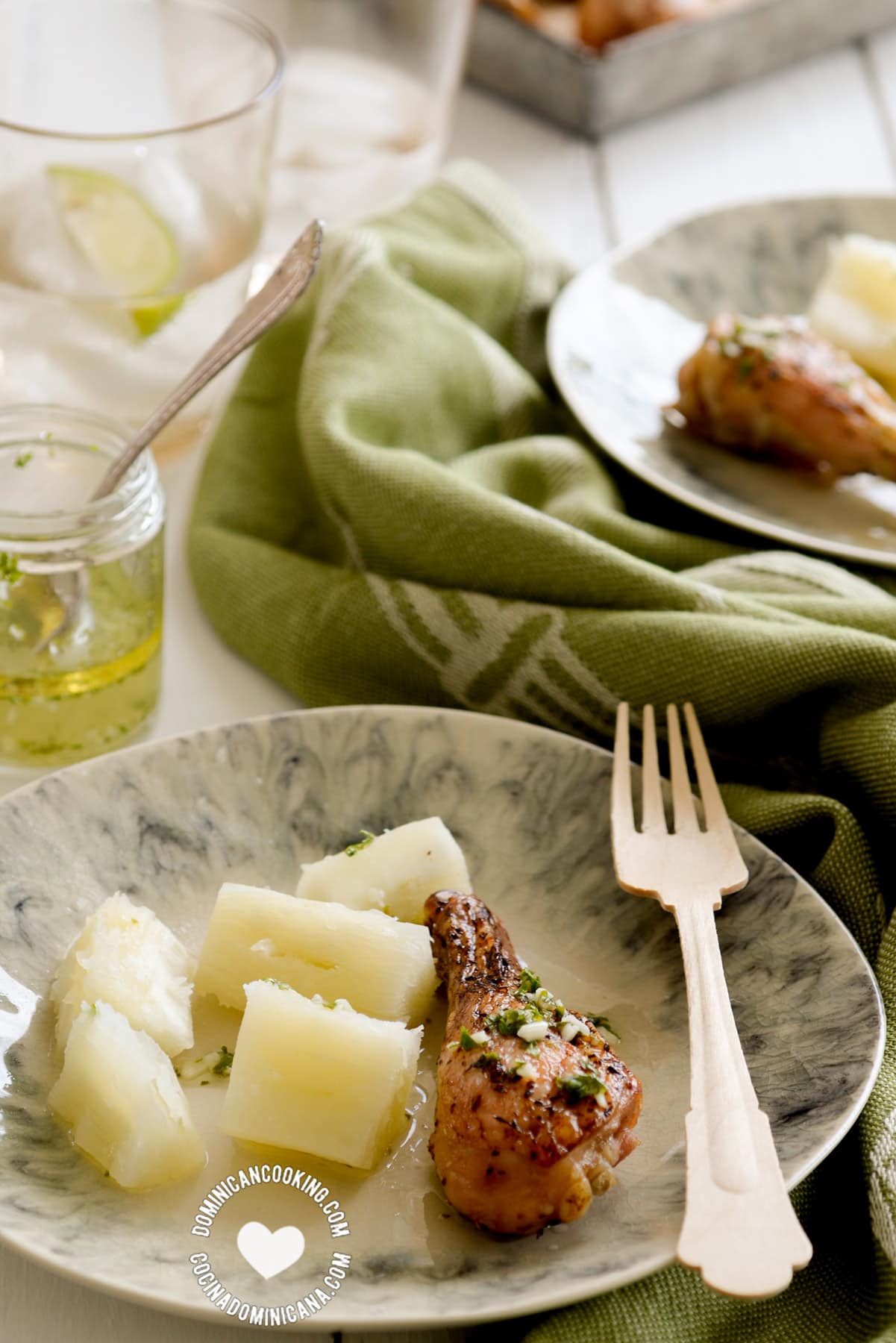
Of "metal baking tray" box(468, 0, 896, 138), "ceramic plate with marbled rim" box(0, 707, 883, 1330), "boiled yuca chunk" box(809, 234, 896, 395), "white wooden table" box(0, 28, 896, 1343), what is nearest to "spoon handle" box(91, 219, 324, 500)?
"ceramic plate with marbled rim" box(0, 707, 883, 1330)

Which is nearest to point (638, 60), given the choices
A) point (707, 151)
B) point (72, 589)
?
point (707, 151)

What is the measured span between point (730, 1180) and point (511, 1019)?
0.18 meters

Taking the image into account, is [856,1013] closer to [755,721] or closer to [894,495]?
[755,721]

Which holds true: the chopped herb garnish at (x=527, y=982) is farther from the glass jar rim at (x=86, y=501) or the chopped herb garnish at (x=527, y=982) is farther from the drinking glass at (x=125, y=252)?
the drinking glass at (x=125, y=252)

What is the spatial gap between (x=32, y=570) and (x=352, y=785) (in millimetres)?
331

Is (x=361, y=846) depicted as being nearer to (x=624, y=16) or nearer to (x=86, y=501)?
(x=86, y=501)

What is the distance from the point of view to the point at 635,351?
1.90m

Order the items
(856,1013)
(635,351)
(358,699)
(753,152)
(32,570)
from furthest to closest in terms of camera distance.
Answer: (753,152)
(635,351)
(358,699)
(32,570)
(856,1013)

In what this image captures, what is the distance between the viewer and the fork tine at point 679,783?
4.07 ft

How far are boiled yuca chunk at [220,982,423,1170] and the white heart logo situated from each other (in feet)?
0.18

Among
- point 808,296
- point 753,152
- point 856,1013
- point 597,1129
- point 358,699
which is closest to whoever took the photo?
point 597,1129

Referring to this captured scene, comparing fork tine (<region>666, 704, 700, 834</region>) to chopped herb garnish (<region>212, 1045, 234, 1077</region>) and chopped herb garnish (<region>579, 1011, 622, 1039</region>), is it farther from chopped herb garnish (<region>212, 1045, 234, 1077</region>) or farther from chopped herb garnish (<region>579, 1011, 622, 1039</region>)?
chopped herb garnish (<region>212, 1045, 234, 1077</region>)

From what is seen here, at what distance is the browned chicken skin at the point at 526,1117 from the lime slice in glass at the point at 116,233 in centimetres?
92

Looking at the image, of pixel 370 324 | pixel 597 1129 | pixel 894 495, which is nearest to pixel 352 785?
pixel 597 1129
